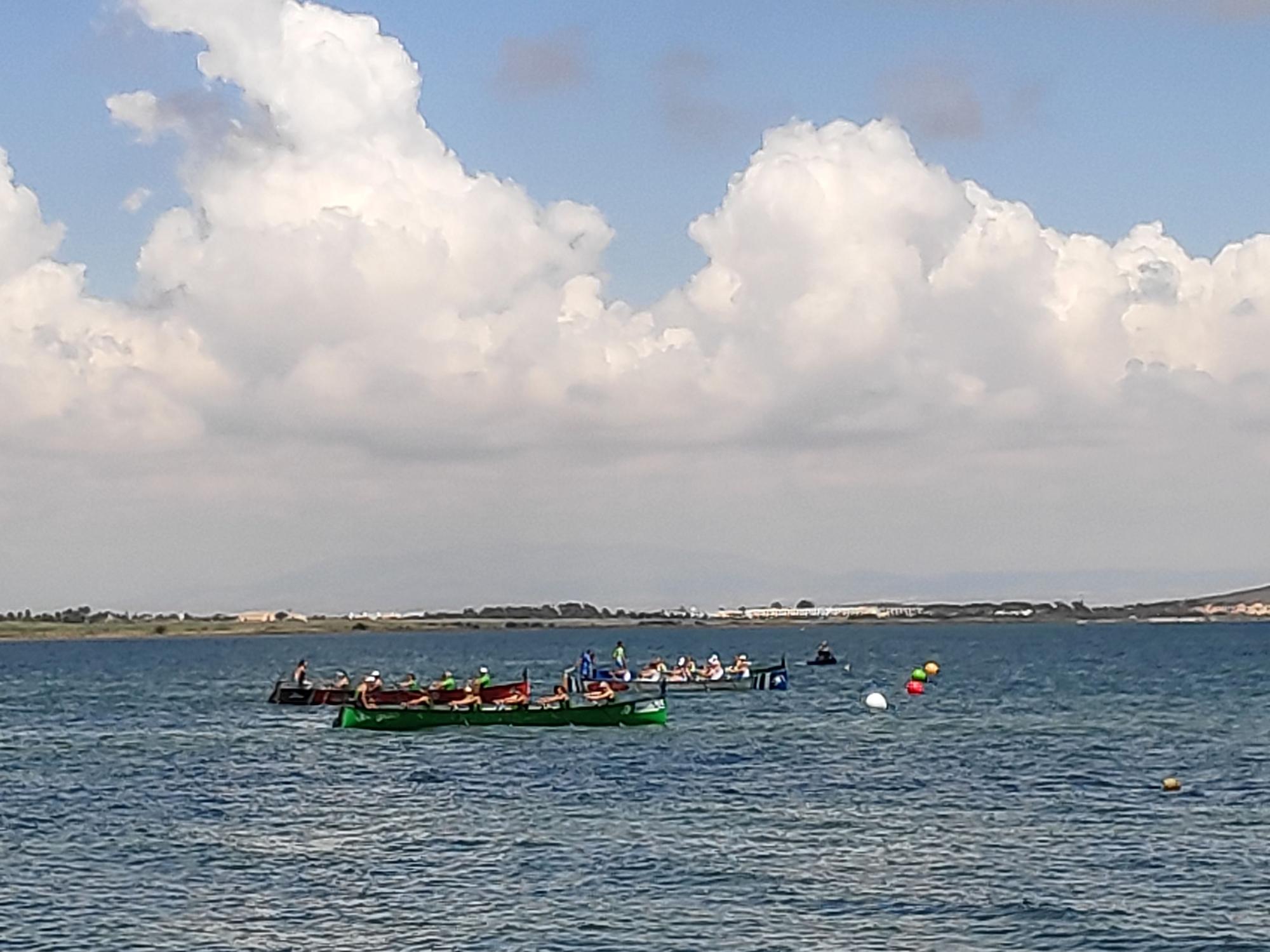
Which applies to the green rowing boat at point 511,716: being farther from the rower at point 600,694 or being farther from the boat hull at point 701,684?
the boat hull at point 701,684

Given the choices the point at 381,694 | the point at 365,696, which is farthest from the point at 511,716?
the point at 365,696

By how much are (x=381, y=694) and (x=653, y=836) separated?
43.1 meters

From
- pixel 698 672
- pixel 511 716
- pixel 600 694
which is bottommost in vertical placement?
pixel 511 716

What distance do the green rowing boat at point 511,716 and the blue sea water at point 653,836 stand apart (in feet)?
2.78

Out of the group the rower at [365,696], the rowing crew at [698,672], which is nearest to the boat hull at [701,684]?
the rowing crew at [698,672]

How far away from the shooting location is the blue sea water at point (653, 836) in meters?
37.2

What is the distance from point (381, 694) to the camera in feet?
294

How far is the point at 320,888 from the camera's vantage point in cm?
4191

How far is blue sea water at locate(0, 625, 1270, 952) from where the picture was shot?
1464 inches

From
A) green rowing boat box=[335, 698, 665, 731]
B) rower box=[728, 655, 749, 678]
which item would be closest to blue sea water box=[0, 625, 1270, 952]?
green rowing boat box=[335, 698, 665, 731]

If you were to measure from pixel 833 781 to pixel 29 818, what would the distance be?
82.1 feet

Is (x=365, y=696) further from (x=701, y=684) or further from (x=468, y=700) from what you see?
(x=701, y=684)

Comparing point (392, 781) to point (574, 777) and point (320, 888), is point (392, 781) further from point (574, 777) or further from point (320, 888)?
point (320, 888)

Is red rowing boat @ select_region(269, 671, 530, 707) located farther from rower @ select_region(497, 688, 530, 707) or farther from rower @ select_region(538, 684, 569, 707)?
rower @ select_region(538, 684, 569, 707)
